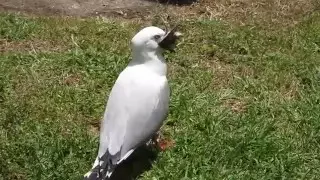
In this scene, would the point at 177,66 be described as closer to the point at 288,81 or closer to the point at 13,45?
the point at 288,81

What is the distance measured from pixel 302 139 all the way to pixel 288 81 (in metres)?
0.73

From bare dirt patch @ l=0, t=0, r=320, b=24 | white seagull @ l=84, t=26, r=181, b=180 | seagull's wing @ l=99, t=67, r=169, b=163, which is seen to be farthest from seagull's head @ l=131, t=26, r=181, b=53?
bare dirt patch @ l=0, t=0, r=320, b=24

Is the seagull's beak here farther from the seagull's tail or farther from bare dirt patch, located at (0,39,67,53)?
bare dirt patch, located at (0,39,67,53)

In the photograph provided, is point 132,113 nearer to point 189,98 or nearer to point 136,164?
point 136,164

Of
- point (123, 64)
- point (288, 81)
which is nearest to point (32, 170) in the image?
point (123, 64)

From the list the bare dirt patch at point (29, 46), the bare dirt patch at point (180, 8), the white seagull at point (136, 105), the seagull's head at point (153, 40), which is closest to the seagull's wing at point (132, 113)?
the white seagull at point (136, 105)

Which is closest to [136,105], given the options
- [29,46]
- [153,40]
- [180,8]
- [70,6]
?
[153,40]

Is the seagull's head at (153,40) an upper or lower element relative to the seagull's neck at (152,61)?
upper

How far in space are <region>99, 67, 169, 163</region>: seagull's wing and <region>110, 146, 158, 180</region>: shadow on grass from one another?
326mm

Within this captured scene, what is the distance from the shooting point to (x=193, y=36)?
18.5ft

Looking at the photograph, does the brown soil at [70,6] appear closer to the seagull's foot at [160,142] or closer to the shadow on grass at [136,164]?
the seagull's foot at [160,142]

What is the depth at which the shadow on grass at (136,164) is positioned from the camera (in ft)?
13.6

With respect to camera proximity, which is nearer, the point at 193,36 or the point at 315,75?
the point at 315,75

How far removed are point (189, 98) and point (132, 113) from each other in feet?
3.24
